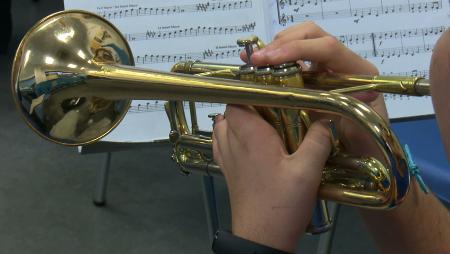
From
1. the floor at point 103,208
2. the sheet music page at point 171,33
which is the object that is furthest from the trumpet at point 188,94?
the floor at point 103,208

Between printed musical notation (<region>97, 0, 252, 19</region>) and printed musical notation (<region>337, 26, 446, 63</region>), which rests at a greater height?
printed musical notation (<region>97, 0, 252, 19</region>)

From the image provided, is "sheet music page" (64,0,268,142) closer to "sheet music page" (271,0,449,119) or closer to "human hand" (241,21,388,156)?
"sheet music page" (271,0,449,119)

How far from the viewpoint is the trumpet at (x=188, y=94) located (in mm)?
759

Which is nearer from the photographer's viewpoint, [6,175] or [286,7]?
[286,7]

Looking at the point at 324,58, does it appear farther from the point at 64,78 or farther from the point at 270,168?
the point at 64,78

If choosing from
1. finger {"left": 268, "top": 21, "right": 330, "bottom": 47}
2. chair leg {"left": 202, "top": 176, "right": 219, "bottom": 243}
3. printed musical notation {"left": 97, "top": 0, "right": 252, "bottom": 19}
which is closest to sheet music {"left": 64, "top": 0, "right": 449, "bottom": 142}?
printed musical notation {"left": 97, "top": 0, "right": 252, "bottom": 19}

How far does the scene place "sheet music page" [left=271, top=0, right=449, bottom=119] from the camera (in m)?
1.32

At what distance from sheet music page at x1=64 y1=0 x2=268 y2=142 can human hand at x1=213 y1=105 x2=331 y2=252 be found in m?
0.45

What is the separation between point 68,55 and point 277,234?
40 centimetres

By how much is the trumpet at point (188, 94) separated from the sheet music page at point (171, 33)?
245 millimetres

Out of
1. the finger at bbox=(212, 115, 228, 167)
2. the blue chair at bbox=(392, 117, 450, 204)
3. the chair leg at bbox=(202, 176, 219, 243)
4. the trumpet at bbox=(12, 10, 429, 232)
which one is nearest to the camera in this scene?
the trumpet at bbox=(12, 10, 429, 232)

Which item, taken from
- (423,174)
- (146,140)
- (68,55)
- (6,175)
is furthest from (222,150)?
(6,175)

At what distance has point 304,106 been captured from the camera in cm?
76

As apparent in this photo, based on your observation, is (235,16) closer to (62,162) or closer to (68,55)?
(68,55)
